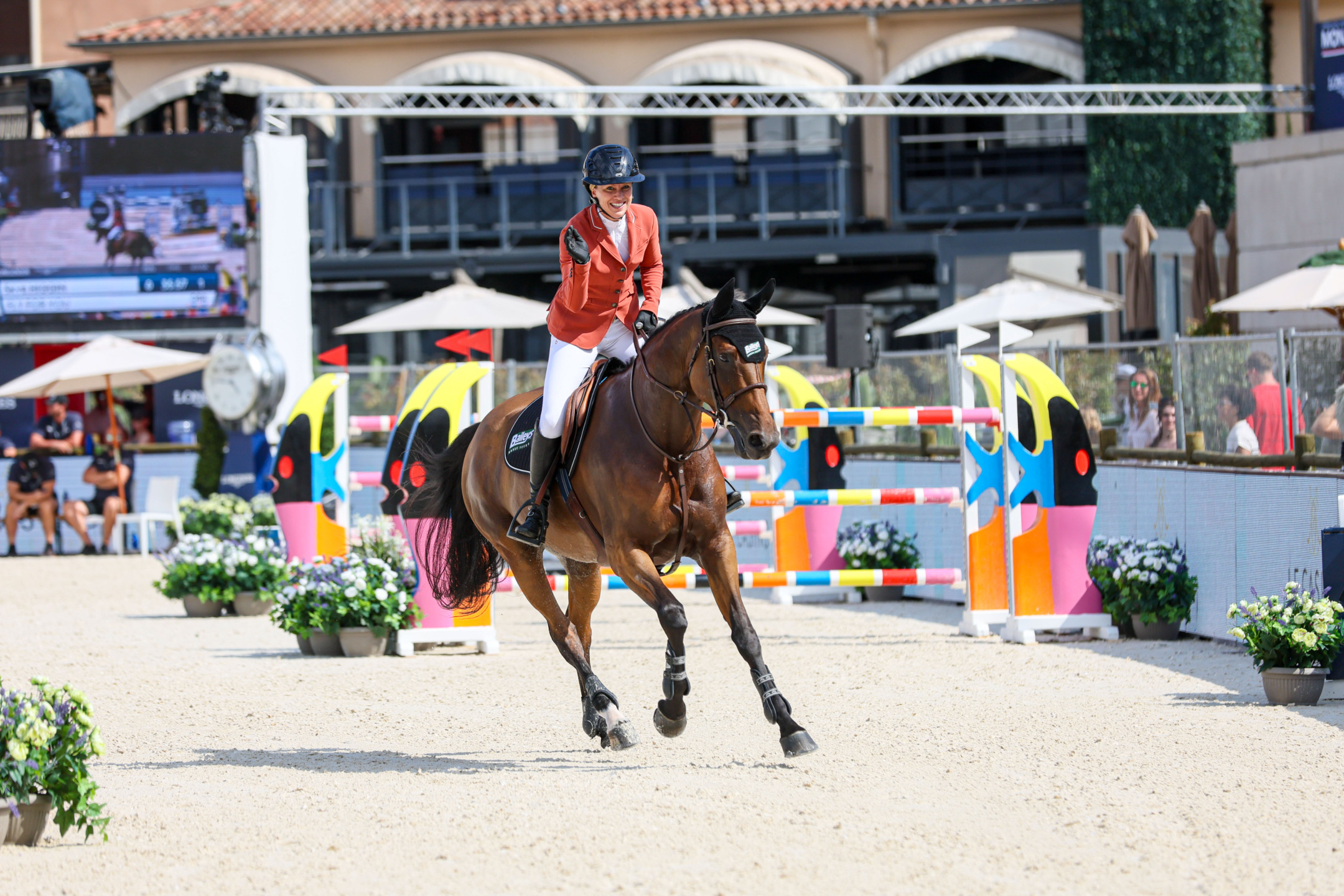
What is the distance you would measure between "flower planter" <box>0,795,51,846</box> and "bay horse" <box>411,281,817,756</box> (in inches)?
92.6

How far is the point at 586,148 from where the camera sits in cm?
3083

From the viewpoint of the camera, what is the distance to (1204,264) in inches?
882

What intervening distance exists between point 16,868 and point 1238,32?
27.6 meters

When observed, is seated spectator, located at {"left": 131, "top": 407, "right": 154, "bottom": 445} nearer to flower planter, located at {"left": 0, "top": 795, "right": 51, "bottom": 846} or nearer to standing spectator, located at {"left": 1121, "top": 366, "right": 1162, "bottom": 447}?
standing spectator, located at {"left": 1121, "top": 366, "right": 1162, "bottom": 447}

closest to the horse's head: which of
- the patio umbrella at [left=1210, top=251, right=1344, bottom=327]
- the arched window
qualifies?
the patio umbrella at [left=1210, top=251, right=1344, bottom=327]

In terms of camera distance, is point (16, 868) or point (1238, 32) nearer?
point (16, 868)

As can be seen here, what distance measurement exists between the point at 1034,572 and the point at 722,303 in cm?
521

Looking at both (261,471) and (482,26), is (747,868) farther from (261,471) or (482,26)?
(482,26)

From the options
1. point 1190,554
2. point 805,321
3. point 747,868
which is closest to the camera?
point 747,868

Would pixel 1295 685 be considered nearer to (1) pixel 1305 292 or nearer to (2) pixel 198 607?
(1) pixel 1305 292

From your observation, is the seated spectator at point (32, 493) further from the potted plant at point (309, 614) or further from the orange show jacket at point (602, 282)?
the orange show jacket at point (602, 282)

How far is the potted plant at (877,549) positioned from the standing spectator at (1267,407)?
3.31 m

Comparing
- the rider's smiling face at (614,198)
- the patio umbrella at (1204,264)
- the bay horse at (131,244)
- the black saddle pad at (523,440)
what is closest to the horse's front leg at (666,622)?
the black saddle pad at (523,440)

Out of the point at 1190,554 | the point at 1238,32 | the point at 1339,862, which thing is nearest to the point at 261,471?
the point at 1190,554
